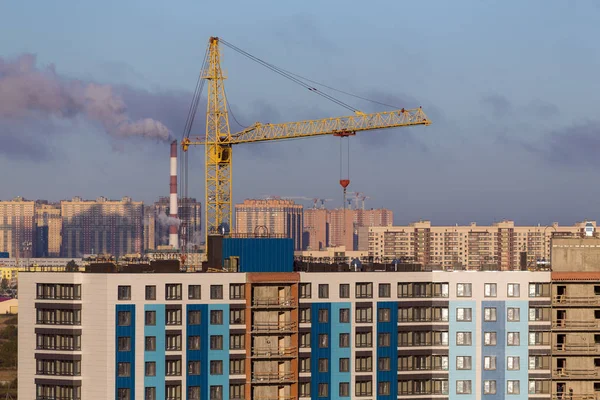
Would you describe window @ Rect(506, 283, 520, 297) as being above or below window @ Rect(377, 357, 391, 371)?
above

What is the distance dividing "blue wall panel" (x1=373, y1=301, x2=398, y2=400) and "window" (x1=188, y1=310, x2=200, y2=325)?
1373cm

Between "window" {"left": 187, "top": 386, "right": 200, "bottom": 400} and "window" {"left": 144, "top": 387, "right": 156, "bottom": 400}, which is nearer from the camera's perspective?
"window" {"left": 144, "top": 387, "right": 156, "bottom": 400}

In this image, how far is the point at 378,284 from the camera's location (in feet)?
325

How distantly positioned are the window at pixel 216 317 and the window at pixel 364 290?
10401 millimetres

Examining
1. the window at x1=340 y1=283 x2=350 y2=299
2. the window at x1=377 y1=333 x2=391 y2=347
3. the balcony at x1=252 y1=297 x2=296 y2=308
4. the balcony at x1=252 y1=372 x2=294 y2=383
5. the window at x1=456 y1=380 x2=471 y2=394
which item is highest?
the window at x1=340 y1=283 x2=350 y2=299

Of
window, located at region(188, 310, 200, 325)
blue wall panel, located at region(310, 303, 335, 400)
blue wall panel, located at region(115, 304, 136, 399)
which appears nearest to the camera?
blue wall panel, located at region(115, 304, 136, 399)

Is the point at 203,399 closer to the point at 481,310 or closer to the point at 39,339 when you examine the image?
the point at 39,339

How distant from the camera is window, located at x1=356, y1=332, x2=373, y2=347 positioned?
322 feet

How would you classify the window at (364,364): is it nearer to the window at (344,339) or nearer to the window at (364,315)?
the window at (344,339)

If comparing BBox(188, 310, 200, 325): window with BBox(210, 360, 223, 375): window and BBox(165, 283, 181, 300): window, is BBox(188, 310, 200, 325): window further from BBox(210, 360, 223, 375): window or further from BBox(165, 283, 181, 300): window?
BBox(210, 360, 223, 375): window

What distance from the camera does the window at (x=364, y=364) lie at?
321ft

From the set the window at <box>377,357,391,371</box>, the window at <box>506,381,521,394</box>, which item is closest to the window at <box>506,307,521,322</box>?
the window at <box>506,381,521,394</box>

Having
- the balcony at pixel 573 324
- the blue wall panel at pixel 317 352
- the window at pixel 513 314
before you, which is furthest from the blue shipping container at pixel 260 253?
the balcony at pixel 573 324

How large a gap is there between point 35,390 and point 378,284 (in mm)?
26116
